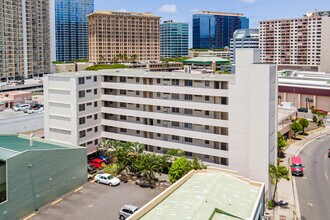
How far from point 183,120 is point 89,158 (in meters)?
15.5

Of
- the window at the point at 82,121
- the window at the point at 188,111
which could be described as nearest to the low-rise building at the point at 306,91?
the window at the point at 188,111

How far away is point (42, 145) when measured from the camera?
1626 inches

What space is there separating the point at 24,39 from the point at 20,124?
106m

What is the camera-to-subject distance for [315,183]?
4647 cm

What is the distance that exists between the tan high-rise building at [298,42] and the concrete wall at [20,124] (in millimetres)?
121192

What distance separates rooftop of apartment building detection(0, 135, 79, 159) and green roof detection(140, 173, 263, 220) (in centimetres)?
1580

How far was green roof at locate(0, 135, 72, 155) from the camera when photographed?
35.8 m

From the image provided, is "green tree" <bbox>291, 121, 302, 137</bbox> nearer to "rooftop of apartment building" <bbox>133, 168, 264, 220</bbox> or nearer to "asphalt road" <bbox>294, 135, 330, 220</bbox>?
"asphalt road" <bbox>294, 135, 330, 220</bbox>

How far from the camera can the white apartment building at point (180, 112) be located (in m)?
39.0

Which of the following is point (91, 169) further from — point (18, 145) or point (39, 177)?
point (18, 145)

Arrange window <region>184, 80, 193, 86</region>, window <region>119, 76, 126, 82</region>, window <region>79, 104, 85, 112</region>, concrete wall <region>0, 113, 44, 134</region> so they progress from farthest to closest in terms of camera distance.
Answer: concrete wall <region>0, 113, 44, 134</region>
window <region>119, 76, 126, 82</region>
window <region>79, 104, 85, 112</region>
window <region>184, 80, 193, 86</region>

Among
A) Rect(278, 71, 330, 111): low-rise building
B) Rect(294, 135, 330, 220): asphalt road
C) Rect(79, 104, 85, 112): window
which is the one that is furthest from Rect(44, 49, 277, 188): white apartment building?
Rect(278, 71, 330, 111): low-rise building

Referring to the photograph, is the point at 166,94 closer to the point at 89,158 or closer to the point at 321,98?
the point at 89,158

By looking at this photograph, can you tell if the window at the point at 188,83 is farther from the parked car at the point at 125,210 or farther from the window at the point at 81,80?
the parked car at the point at 125,210
